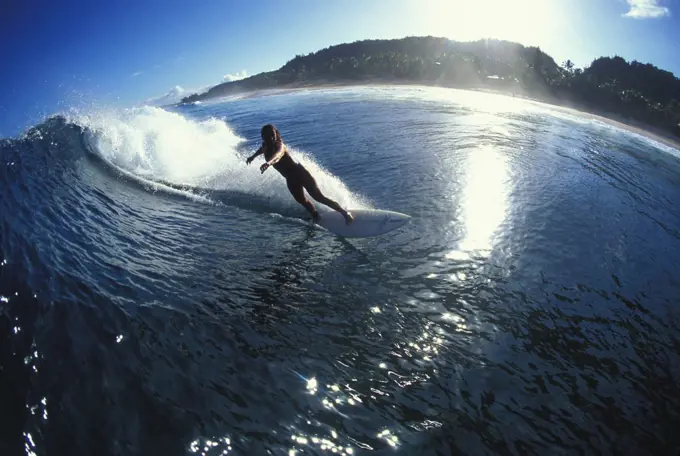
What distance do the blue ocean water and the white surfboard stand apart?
291mm

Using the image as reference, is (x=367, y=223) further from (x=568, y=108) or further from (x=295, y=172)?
(x=568, y=108)

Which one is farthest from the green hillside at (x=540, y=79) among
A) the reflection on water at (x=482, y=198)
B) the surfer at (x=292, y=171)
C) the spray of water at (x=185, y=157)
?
the surfer at (x=292, y=171)

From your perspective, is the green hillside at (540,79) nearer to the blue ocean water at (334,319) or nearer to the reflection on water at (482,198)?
the reflection on water at (482,198)

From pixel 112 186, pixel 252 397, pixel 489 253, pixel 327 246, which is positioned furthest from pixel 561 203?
pixel 112 186

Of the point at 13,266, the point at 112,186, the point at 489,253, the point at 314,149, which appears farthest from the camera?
the point at 314,149

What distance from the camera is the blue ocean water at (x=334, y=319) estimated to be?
14.5 feet

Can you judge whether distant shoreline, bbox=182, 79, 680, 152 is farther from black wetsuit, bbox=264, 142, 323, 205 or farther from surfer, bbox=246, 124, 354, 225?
black wetsuit, bbox=264, 142, 323, 205

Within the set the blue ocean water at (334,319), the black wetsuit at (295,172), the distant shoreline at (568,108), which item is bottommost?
the blue ocean water at (334,319)

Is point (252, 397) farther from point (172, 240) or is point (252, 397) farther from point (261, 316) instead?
point (172, 240)

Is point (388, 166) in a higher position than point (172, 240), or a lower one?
higher

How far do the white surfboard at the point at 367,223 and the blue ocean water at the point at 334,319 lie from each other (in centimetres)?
29

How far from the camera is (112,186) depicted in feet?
43.3

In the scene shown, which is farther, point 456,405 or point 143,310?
point 143,310

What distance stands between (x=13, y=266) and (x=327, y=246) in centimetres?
714
